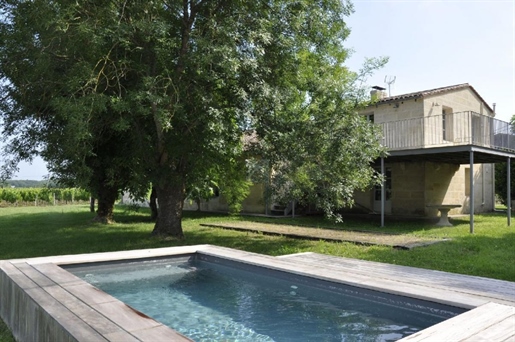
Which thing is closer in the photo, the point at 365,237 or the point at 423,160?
the point at 365,237

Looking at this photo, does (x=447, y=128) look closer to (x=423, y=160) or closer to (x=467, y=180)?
(x=423, y=160)

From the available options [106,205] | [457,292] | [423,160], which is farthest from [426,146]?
[106,205]

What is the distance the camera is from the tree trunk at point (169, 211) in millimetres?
11062

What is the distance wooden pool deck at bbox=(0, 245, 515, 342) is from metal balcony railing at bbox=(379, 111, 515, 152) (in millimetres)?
8627

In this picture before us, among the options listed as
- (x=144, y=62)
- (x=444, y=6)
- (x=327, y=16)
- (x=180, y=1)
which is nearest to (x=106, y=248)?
(x=144, y=62)

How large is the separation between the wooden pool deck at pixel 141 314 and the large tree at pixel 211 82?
2.94m

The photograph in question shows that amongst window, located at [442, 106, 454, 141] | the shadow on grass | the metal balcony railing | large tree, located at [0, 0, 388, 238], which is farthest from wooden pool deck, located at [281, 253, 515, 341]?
window, located at [442, 106, 454, 141]

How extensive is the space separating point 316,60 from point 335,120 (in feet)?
6.41

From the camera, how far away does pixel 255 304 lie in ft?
17.4

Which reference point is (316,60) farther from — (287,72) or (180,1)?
(180,1)

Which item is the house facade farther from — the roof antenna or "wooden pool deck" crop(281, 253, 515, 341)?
"wooden pool deck" crop(281, 253, 515, 341)

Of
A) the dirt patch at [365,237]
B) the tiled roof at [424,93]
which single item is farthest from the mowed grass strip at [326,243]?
the tiled roof at [424,93]

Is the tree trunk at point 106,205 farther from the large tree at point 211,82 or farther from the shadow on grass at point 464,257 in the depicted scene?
the shadow on grass at point 464,257

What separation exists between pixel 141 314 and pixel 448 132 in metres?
17.2
